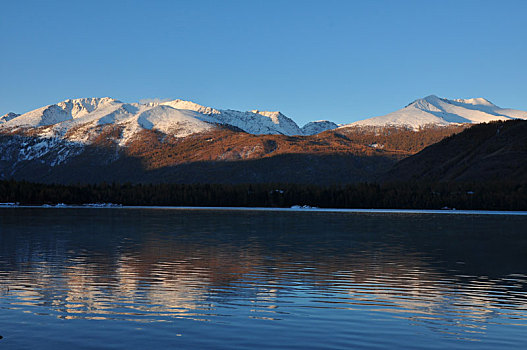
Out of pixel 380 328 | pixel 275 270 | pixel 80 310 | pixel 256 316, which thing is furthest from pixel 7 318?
pixel 275 270

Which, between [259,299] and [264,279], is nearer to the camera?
[259,299]

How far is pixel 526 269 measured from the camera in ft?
189

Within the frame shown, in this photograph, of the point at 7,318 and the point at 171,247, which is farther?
the point at 171,247

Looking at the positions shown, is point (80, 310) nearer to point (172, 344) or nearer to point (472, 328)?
point (172, 344)

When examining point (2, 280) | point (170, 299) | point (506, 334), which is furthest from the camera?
point (2, 280)

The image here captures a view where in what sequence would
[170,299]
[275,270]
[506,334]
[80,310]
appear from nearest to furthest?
[506,334]
[80,310]
[170,299]
[275,270]

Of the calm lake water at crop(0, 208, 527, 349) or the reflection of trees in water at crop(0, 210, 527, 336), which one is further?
the reflection of trees in water at crop(0, 210, 527, 336)

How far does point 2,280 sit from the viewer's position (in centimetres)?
4625

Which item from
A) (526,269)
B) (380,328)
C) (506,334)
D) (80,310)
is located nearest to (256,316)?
(380,328)

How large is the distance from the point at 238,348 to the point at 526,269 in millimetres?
38907

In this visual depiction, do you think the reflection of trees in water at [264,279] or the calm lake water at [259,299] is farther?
the reflection of trees in water at [264,279]

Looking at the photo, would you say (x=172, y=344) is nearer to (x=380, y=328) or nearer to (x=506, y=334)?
(x=380, y=328)

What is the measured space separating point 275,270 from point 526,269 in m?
22.0

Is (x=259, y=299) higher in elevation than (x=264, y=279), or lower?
lower
